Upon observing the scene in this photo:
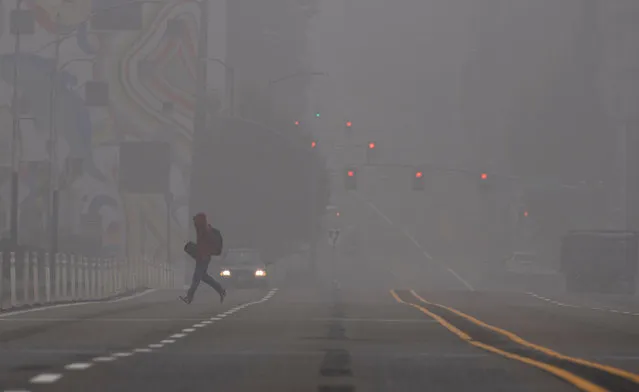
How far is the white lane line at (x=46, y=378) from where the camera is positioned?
14.0 meters

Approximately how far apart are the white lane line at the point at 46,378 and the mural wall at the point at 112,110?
88.3m

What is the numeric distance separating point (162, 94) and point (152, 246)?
8.65 meters

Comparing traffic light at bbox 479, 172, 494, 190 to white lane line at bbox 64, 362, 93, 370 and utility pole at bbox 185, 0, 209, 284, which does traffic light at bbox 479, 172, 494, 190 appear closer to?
utility pole at bbox 185, 0, 209, 284

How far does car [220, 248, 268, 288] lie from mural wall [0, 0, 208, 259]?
27071 millimetres

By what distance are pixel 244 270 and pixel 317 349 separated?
5440 centimetres

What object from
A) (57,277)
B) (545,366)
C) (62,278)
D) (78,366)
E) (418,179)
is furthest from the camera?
(418,179)

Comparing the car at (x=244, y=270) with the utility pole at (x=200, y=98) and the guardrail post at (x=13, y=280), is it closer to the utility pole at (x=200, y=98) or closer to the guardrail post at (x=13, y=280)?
the utility pole at (x=200, y=98)

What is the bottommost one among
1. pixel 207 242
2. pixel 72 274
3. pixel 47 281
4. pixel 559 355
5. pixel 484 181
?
pixel 559 355

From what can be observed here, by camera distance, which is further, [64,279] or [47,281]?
[64,279]

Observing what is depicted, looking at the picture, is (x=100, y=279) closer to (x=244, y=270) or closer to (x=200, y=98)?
(x=244, y=270)

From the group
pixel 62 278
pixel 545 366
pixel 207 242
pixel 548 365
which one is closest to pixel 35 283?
pixel 207 242

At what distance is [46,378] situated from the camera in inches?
564

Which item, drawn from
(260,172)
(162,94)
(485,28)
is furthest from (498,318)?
(485,28)

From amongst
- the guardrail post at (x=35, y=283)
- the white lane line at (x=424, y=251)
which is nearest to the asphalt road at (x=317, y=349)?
the guardrail post at (x=35, y=283)
